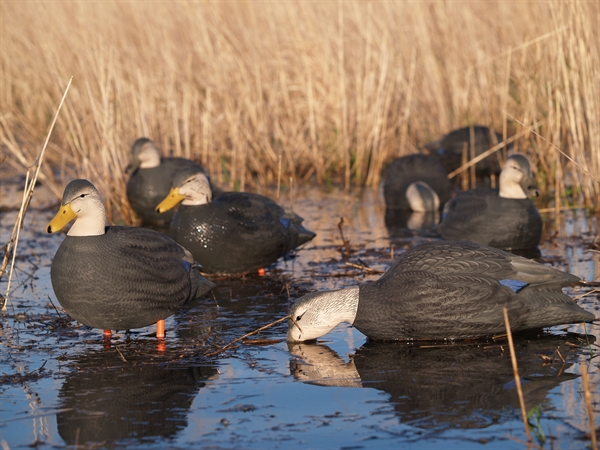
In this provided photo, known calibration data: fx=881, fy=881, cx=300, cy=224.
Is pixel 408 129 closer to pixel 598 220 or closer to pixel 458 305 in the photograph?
pixel 598 220

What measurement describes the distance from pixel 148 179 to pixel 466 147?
4126mm

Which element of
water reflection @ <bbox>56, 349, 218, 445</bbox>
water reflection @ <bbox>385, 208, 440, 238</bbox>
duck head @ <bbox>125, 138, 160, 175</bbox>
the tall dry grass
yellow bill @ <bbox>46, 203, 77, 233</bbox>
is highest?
the tall dry grass

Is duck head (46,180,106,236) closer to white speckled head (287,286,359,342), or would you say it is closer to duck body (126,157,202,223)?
white speckled head (287,286,359,342)

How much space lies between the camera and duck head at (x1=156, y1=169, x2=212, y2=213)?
7.66 meters

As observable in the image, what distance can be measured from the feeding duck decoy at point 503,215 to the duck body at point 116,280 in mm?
3544

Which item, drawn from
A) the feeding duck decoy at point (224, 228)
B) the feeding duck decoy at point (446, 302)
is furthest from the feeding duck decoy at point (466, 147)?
the feeding duck decoy at point (446, 302)

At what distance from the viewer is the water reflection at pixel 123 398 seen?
13.9ft

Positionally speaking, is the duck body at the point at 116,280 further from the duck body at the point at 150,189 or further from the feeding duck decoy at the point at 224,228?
the duck body at the point at 150,189

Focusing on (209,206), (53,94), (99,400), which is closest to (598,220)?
(209,206)

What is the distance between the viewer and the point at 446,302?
5.43m

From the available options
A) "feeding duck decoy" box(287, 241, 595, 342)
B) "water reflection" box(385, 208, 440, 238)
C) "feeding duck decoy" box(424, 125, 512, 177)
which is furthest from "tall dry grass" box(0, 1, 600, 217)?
"feeding duck decoy" box(287, 241, 595, 342)

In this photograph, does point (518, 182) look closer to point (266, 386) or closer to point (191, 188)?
point (191, 188)

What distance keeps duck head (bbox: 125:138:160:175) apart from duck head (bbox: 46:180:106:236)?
4.45m

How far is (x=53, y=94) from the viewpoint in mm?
13984
